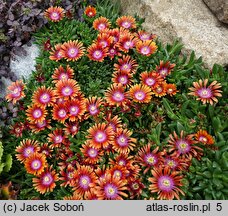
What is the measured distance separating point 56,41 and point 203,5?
136 cm

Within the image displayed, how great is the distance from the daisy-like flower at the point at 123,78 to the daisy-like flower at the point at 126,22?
54cm

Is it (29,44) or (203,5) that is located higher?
(203,5)

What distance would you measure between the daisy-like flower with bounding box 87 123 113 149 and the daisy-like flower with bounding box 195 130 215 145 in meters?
0.61

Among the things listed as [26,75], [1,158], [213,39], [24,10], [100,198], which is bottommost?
[100,198]

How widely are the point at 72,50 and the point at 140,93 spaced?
713 millimetres

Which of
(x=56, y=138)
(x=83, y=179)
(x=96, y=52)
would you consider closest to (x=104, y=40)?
(x=96, y=52)

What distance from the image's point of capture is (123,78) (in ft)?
10.3

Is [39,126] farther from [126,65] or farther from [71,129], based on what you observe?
[126,65]

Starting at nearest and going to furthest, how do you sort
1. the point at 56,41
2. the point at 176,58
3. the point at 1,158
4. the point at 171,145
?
1. the point at 171,145
2. the point at 1,158
3. the point at 176,58
4. the point at 56,41

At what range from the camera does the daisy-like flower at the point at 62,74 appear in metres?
3.18

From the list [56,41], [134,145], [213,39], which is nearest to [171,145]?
[134,145]

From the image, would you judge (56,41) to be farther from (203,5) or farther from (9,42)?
(203,5)

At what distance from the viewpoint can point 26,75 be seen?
3439mm

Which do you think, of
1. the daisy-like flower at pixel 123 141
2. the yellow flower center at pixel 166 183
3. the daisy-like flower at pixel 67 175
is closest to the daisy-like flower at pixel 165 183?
the yellow flower center at pixel 166 183
